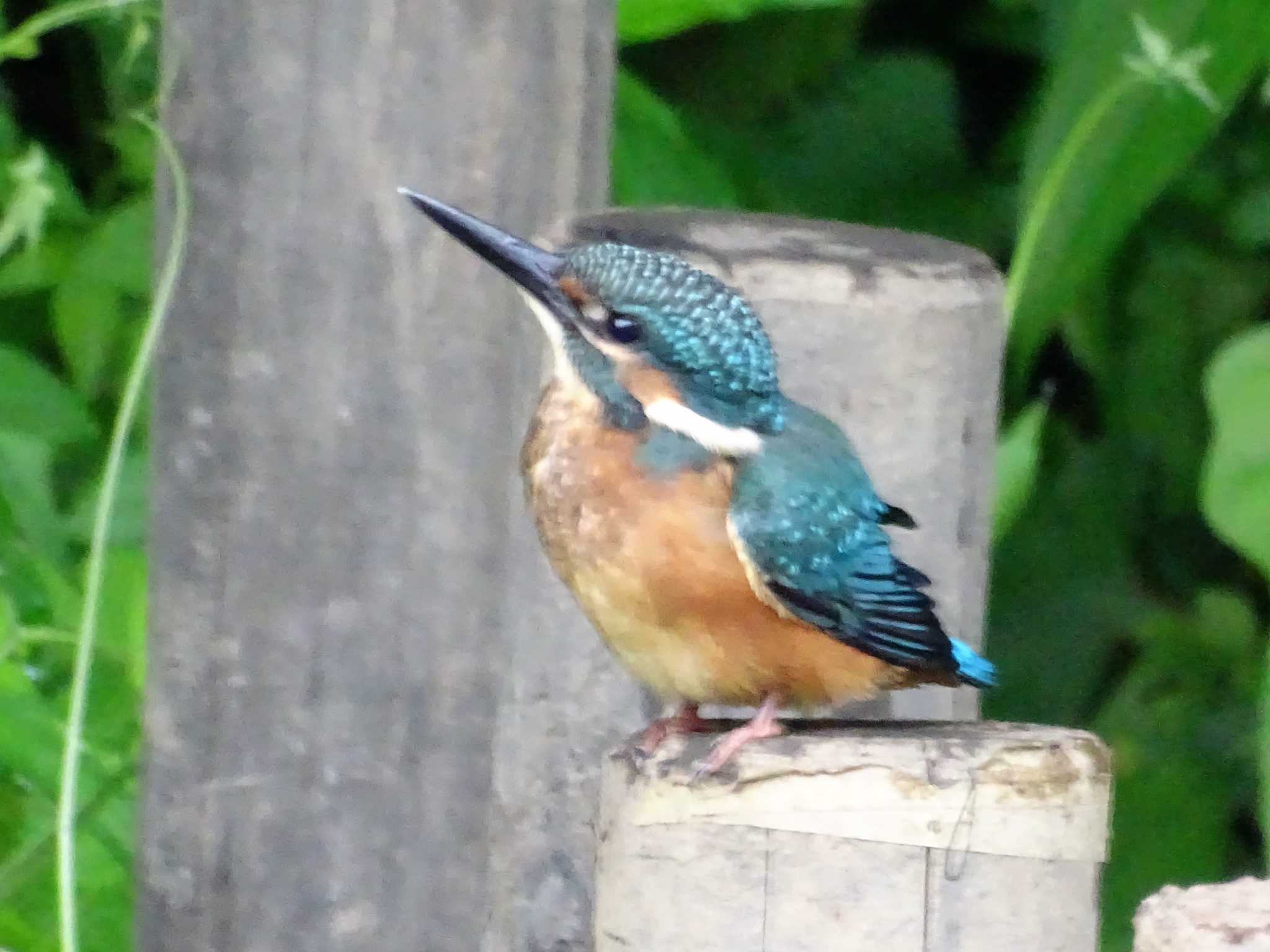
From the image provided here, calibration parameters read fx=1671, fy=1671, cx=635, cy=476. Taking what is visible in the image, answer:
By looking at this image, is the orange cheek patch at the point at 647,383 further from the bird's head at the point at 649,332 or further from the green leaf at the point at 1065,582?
the green leaf at the point at 1065,582

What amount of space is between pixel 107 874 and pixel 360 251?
592mm

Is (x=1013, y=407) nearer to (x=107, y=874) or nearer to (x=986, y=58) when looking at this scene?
(x=986, y=58)

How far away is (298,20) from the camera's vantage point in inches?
40.9

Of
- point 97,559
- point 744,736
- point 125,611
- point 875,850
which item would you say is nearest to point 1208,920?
point 875,850

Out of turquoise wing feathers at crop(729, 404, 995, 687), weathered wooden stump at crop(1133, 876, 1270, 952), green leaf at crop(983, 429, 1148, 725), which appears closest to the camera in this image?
weathered wooden stump at crop(1133, 876, 1270, 952)

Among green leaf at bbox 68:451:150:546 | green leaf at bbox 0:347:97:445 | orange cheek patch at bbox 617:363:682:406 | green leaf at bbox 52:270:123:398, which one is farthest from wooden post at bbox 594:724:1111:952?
green leaf at bbox 52:270:123:398

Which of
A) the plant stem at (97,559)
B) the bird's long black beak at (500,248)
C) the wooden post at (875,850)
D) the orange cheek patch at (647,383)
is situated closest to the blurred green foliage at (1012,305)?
the plant stem at (97,559)

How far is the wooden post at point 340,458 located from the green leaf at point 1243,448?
0.59 m

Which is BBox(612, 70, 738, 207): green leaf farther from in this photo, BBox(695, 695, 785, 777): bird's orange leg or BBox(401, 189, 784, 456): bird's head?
BBox(695, 695, 785, 777): bird's orange leg

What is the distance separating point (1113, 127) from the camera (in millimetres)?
1722

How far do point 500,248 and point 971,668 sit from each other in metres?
0.38

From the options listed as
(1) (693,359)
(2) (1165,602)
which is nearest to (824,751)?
(1) (693,359)

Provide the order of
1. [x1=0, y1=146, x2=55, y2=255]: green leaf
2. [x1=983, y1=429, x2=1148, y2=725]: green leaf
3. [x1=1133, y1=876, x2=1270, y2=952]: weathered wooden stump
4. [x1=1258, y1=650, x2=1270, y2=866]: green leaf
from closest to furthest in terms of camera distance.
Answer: [x1=1133, y1=876, x2=1270, y2=952]: weathered wooden stump, [x1=0, y1=146, x2=55, y2=255]: green leaf, [x1=1258, y1=650, x2=1270, y2=866]: green leaf, [x1=983, y1=429, x2=1148, y2=725]: green leaf

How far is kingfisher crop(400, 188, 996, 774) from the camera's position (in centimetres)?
97
